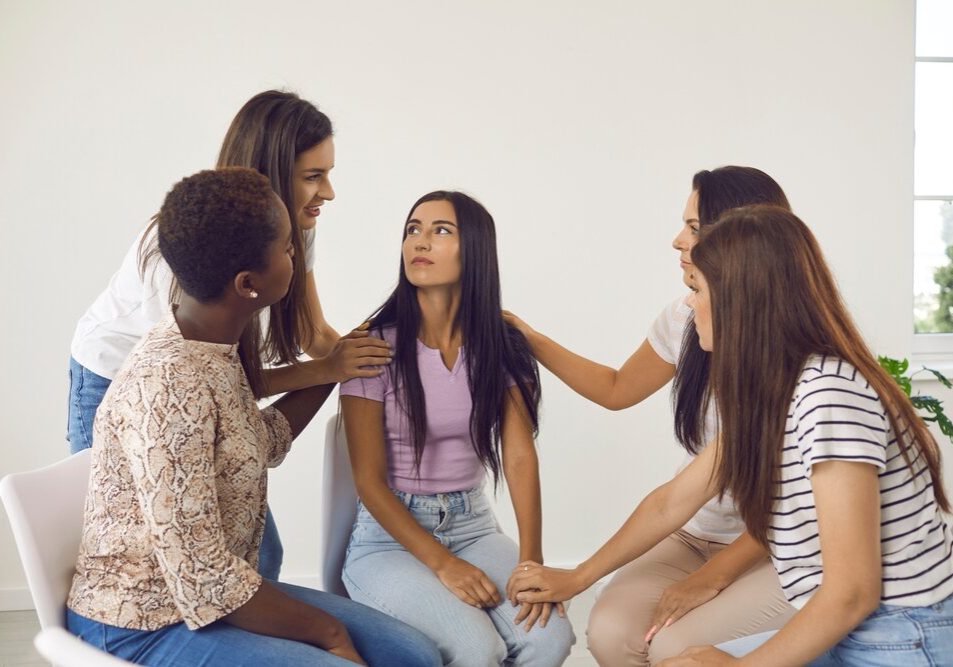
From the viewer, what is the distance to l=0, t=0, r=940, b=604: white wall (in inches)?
124

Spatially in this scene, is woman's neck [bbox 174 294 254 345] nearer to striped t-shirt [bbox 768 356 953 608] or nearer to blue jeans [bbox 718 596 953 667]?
striped t-shirt [bbox 768 356 953 608]

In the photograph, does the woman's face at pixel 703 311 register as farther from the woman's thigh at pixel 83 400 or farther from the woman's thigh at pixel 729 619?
the woman's thigh at pixel 83 400

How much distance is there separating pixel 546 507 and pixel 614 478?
10.9 inches

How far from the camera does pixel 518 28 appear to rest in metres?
3.31

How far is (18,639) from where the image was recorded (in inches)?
116

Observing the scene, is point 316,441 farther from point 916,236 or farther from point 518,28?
point 916,236

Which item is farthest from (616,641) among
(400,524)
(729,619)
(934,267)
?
(934,267)

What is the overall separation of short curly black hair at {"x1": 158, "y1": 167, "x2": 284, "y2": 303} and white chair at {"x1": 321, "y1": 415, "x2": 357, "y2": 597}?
0.65m

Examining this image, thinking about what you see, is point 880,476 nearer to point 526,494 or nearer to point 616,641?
point 616,641

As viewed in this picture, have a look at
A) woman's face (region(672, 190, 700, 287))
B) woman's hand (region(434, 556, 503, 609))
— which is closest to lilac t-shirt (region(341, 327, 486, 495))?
woman's hand (region(434, 556, 503, 609))

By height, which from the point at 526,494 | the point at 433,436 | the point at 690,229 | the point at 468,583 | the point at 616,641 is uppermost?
the point at 690,229

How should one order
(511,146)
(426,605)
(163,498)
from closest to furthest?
(163,498) → (426,605) → (511,146)

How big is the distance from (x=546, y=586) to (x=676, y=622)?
24 cm

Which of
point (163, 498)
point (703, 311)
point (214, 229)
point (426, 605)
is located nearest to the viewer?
point (163, 498)
